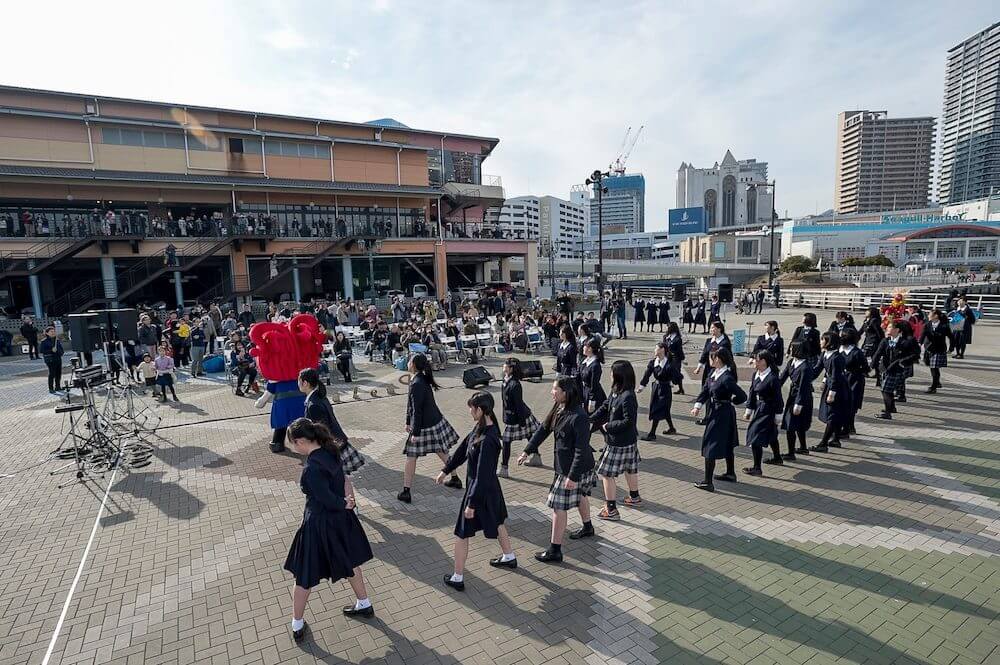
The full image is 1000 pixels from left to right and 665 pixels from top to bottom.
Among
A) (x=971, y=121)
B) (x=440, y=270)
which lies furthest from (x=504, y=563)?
(x=971, y=121)

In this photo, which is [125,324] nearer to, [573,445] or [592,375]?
[592,375]

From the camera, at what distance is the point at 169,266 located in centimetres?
2800

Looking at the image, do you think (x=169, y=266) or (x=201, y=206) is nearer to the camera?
(x=169, y=266)

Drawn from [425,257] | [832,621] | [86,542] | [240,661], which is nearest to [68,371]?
[86,542]

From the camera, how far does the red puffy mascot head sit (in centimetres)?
865

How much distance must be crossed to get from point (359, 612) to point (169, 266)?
95.8ft

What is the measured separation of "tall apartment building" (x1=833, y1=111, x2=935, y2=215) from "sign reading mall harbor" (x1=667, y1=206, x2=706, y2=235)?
77.4 meters

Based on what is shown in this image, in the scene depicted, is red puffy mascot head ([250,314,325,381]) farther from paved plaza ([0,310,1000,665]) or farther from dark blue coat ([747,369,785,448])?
dark blue coat ([747,369,785,448])

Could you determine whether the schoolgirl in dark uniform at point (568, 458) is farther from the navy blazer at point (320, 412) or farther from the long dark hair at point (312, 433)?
the navy blazer at point (320, 412)

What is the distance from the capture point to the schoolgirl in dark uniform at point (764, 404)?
716 centimetres

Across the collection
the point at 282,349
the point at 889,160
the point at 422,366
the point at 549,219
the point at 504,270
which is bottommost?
the point at 422,366

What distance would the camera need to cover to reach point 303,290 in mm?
37344

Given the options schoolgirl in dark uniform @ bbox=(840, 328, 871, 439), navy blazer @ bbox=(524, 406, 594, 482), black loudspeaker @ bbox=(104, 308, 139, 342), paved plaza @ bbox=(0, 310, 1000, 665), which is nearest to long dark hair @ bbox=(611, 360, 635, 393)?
navy blazer @ bbox=(524, 406, 594, 482)

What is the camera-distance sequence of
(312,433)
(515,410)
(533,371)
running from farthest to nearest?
(533,371) < (515,410) < (312,433)
